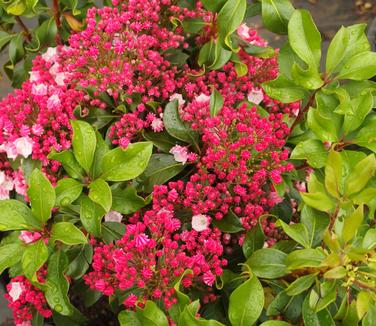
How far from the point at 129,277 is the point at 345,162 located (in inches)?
17.6

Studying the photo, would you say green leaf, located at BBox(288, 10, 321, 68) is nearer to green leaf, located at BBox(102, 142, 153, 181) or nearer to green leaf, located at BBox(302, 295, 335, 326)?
green leaf, located at BBox(102, 142, 153, 181)

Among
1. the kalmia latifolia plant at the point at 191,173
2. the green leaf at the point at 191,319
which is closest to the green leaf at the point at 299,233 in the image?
the kalmia latifolia plant at the point at 191,173

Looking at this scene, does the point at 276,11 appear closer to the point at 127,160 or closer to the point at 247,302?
the point at 127,160

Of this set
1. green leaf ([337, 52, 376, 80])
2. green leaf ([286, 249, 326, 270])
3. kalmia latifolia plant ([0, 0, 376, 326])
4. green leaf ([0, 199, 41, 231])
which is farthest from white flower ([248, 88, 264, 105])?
green leaf ([0, 199, 41, 231])

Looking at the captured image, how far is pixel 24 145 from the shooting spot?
107 cm

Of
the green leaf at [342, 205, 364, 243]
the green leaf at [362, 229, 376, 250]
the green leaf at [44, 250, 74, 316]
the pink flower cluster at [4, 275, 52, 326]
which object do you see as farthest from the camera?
the pink flower cluster at [4, 275, 52, 326]

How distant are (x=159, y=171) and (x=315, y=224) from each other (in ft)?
1.07

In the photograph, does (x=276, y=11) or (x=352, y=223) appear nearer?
(x=352, y=223)

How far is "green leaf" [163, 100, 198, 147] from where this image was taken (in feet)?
3.53

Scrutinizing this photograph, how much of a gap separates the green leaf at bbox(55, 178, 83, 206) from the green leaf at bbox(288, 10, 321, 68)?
1.61 feet

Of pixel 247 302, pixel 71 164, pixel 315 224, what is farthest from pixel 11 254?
pixel 315 224

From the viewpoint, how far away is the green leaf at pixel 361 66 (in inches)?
40.0

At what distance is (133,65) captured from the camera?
1.10 meters

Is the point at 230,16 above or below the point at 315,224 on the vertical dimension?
above
